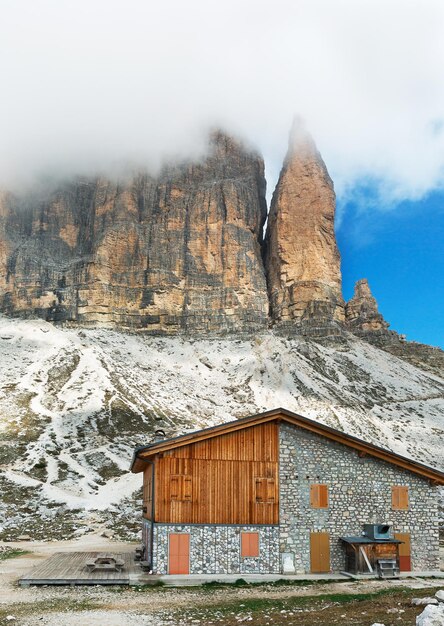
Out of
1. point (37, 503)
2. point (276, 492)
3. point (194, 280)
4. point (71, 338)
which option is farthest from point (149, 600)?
point (194, 280)

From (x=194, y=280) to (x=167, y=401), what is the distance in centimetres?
4647

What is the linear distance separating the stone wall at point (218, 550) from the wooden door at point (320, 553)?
4.85ft

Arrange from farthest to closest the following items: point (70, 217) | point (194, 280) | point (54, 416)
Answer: point (70, 217), point (194, 280), point (54, 416)

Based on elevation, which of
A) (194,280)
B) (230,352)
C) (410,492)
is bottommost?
(410,492)

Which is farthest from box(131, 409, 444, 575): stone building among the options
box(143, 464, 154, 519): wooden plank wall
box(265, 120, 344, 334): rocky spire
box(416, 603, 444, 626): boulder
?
box(265, 120, 344, 334): rocky spire

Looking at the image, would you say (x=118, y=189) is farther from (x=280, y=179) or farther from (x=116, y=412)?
(x=116, y=412)

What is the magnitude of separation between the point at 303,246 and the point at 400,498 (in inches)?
4441

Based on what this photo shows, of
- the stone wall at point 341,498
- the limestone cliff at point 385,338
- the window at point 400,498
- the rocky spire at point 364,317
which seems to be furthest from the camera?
the rocky spire at point 364,317

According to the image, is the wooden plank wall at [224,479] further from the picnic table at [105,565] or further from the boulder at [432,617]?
the boulder at [432,617]

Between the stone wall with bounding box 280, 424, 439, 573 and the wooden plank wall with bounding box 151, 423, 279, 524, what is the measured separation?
66 centimetres

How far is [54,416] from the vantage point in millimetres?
77375

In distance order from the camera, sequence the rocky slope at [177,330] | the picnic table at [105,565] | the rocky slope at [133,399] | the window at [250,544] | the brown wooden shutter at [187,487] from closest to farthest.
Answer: the picnic table at [105,565] < the window at [250,544] < the brown wooden shutter at [187,487] < the rocky slope at [133,399] < the rocky slope at [177,330]

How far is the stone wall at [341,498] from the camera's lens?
26.5 meters

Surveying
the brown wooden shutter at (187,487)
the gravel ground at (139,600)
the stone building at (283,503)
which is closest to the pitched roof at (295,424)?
the stone building at (283,503)
